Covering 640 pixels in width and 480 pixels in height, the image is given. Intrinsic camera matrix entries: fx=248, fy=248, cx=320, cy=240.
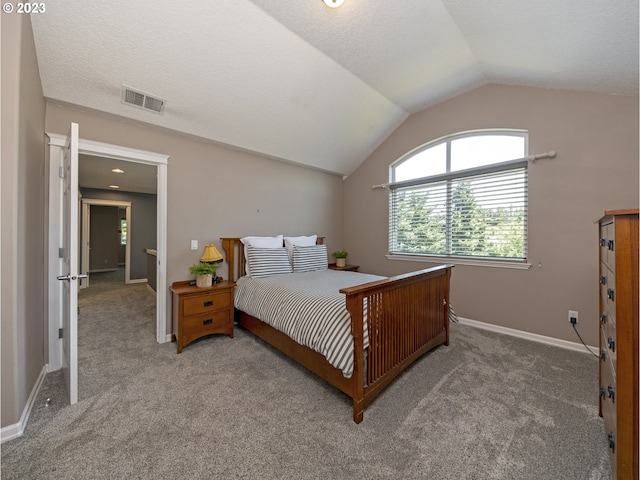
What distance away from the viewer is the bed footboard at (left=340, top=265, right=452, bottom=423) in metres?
1.61

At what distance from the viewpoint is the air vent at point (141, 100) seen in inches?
91.7

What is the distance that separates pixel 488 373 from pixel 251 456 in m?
2.00

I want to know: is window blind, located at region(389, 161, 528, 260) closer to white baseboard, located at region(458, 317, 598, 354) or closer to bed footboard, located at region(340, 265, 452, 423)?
white baseboard, located at region(458, 317, 598, 354)

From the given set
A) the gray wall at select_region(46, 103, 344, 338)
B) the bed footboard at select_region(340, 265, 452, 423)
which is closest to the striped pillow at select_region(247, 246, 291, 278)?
the gray wall at select_region(46, 103, 344, 338)

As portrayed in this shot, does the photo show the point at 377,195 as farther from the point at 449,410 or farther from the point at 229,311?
the point at 449,410

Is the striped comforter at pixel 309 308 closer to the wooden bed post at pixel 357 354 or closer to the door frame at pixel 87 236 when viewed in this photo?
the wooden bed post at pixel 357 354

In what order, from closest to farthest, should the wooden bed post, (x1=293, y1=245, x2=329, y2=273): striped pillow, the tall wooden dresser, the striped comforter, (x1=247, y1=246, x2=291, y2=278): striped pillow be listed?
the tall wooden dresser → the wooden bed post → the striped comforter → (x1=247, y1=246, x2=291, y2=278): striped pillow → (x1=293, y1=245, x2=329, y2=273): striped pillow

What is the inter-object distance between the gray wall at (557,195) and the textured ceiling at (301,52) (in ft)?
0.64

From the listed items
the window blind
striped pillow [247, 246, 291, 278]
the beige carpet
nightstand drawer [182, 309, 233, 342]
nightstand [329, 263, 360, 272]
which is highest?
the window blind

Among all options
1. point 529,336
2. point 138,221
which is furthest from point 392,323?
point 138,221

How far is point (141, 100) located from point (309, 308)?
2.58m

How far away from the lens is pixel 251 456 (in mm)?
1360

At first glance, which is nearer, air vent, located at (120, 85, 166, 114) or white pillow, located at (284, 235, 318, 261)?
air vent, located at (120, 85, 166, 114)

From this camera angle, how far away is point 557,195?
268 cm
